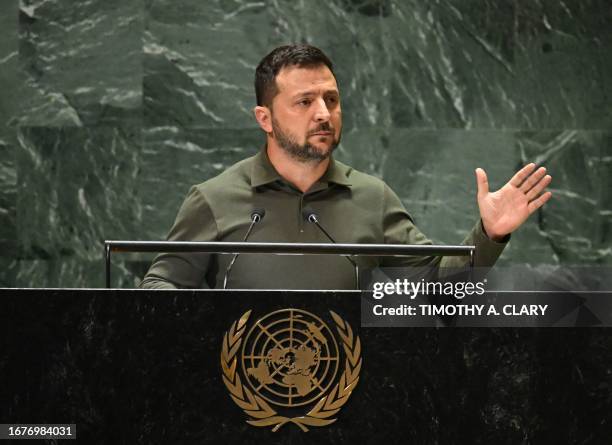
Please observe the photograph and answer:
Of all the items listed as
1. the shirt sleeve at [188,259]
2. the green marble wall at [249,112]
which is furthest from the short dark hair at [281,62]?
the green marble wall at [249,112]

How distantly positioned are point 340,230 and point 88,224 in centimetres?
185

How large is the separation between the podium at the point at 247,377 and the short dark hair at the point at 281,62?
4.39 feet

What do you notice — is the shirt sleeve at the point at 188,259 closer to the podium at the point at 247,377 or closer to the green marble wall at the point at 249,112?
the podium at the point at 247,377

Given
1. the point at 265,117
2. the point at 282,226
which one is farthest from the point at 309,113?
the point at 282,226

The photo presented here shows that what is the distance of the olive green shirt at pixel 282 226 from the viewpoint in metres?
3.02

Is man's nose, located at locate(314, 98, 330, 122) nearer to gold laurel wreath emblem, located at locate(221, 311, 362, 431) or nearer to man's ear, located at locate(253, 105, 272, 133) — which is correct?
man's ear, located at locate(253, 105, 272, 133)

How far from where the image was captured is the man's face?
3.32 m

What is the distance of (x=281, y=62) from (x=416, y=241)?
713 millimetres

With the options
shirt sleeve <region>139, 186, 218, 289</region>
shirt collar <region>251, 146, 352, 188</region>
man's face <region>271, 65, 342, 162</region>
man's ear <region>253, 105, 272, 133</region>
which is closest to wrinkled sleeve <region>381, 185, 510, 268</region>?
shirt collar <region>251, 146, 352, 188</region>

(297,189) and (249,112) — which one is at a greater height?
(249,112)

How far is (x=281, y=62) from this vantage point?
3367 millimetres

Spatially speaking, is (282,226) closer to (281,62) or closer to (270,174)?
(270,174)

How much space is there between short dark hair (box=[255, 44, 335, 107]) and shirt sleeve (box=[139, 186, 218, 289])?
0.40 metres

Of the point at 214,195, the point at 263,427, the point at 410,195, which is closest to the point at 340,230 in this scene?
the point at 214,195
